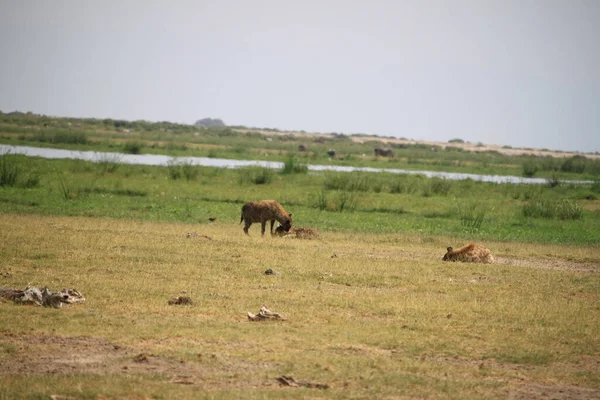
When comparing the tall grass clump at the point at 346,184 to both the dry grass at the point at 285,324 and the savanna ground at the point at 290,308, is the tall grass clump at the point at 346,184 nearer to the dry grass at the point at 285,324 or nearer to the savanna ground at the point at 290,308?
the savanna ground at the point at 290,308

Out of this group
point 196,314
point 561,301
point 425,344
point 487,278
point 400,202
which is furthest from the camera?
point 400,202

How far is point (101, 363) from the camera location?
9070 mm

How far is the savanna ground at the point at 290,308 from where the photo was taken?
8.86 metres

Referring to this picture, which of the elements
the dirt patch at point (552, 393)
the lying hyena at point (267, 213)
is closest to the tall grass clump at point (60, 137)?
the lying hyena at point (267, 213)

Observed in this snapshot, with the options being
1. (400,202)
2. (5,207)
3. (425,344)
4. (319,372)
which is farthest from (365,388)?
(400,202)

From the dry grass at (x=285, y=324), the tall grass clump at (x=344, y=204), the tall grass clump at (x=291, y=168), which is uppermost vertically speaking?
the tall grass clump at (x=291, y=168)

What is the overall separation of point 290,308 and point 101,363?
3.87 m

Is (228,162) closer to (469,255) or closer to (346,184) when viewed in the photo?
(346,184)

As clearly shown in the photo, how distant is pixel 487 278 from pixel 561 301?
239 cm

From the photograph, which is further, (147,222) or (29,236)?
(147,222)

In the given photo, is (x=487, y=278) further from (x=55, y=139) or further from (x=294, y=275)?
(x=55, y=139)

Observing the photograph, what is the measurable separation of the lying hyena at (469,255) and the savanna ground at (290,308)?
0.37 meters

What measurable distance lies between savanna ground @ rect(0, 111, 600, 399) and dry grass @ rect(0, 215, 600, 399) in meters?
0.03

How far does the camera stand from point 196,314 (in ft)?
38.2
